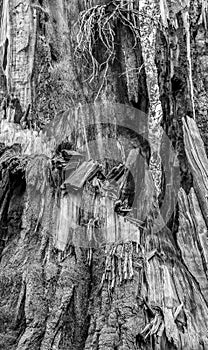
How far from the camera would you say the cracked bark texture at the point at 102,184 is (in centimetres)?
263

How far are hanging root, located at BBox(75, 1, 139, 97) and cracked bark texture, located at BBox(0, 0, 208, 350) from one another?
0.02 metres

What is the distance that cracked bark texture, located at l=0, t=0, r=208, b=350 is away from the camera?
8.64 ft

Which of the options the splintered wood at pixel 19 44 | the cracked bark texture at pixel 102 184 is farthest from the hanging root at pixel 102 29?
the splintered wood at pixel 19 44

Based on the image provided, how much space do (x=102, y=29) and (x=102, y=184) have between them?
130cm

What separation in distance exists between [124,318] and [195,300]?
604 mm

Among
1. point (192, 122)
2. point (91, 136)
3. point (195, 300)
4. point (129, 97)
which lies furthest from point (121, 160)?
point (195, 300)

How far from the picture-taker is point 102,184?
299cm

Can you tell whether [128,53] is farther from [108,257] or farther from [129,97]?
[108,257]

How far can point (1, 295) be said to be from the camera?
8.92 ft

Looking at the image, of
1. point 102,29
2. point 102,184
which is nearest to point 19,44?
point 102,29

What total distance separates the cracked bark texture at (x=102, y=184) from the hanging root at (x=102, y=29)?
0.08 ft

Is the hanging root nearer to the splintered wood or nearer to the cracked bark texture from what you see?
the cracked bark texture

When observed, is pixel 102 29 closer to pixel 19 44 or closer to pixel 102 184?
pixel 19 44

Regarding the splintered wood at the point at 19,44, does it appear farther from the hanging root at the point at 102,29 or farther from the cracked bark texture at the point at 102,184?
the hanging root at the point at 102,29
